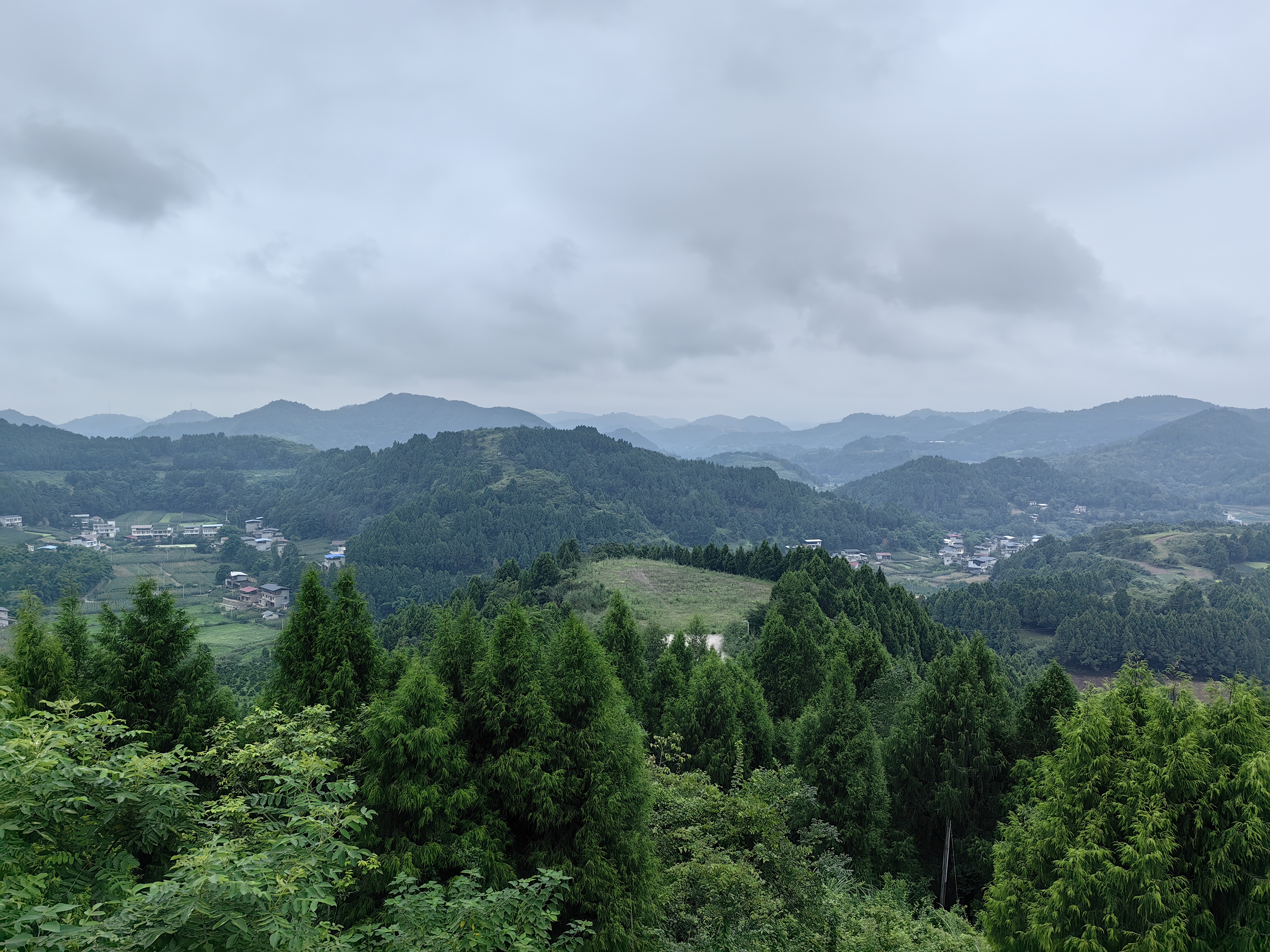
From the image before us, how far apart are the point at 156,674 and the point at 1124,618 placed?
136 m

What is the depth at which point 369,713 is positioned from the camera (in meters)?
14.3

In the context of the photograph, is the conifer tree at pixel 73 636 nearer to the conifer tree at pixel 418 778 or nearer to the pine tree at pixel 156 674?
the pine tree at pixel 156 674

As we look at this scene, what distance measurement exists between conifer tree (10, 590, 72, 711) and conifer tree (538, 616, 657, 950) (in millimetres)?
11889

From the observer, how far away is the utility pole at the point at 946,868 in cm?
2259

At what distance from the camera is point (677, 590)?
257ft

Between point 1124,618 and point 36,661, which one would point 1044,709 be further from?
point 1124,618

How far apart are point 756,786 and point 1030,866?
7.17 metres

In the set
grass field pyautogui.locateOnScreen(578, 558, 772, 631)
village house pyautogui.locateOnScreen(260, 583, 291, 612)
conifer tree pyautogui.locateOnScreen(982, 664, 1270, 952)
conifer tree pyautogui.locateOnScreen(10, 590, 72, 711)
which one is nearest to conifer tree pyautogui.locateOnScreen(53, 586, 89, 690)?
conifer tree pyautogui.locateOnScreen(10, 590, 72, 711)

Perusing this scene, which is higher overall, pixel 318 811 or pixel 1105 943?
pixel 318 811

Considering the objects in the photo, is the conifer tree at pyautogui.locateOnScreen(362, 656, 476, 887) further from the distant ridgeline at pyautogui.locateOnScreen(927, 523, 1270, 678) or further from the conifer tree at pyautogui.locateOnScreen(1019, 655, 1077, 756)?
the distant ridgeline at pyautogui.locateOnScreen(927, 523, 1270, 678)

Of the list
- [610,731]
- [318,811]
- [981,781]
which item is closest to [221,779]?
[318,811]

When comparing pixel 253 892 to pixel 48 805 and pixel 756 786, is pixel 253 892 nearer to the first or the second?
pixel 48 805

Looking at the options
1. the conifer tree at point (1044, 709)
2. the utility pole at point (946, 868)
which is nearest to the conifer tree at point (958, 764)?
the utility pole at point (946, 868)

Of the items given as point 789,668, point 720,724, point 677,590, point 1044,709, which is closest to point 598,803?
point 720,724
